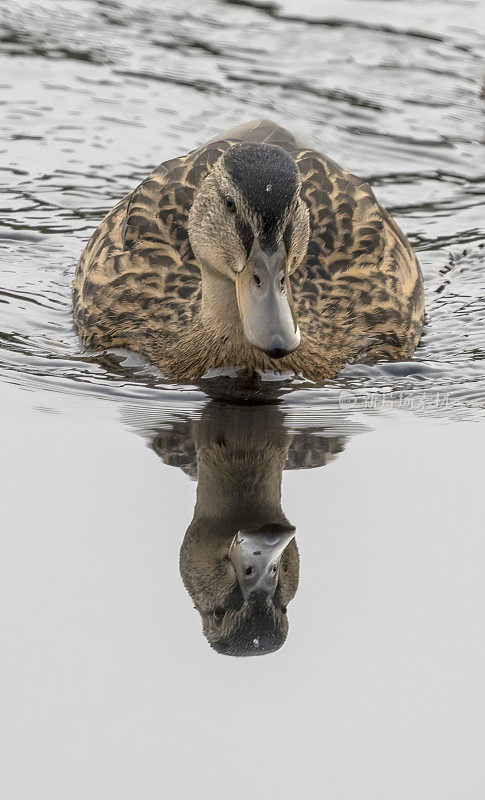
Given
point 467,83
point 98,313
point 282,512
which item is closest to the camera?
point 282,512

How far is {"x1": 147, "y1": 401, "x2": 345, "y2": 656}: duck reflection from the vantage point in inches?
221

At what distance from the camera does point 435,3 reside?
13.2 m

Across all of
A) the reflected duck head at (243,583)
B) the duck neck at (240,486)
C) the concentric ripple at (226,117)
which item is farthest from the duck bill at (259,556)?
the concentric ripple at (226,117)

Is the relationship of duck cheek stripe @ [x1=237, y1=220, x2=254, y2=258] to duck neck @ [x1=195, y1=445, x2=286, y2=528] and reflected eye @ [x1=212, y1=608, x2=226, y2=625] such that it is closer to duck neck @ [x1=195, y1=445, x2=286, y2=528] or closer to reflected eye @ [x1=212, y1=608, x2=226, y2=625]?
duck neck @ [x1=195, y1=445, x2=286, y2=528]

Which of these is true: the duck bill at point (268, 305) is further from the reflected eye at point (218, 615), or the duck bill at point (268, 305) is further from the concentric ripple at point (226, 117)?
the reflected eye at point (218, 615)

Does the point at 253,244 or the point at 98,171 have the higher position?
the point at 253,244

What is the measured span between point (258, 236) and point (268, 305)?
334mm

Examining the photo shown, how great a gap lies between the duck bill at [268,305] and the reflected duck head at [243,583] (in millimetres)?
977

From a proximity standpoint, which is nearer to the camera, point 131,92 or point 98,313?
point 98,313

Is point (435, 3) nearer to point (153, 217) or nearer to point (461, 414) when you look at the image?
point (153, 217)

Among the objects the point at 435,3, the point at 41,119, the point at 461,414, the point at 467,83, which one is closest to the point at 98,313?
the point at 461,414

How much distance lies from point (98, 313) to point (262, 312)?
160cm

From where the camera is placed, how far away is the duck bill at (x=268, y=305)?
22.7 ft

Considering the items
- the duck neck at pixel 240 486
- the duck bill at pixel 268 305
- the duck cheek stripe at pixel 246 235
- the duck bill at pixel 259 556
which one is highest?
the duck cheek stripe at pixel 246 235
